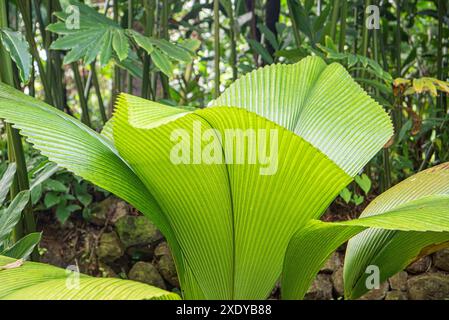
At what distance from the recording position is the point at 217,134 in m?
0.83

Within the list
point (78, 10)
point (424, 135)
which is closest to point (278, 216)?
point (78, 10)

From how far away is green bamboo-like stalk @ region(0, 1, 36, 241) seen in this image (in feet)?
4.49

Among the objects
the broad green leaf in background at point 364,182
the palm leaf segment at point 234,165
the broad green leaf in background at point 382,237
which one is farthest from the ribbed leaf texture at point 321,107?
the broad green leaf in background at point 364,182

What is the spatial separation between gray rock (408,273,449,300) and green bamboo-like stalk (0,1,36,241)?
118 centimetres

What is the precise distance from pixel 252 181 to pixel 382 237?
371mm

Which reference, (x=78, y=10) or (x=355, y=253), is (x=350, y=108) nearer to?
(x=355, y=253)

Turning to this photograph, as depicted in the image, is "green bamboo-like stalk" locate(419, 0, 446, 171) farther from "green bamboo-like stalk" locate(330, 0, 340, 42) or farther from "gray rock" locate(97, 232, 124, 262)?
"gray rock" locate(97, 232, 124, 262)

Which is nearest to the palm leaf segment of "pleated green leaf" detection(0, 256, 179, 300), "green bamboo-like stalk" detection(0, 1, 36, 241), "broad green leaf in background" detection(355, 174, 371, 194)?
"pleated green leaf" detection(0, 256, 179, 300)

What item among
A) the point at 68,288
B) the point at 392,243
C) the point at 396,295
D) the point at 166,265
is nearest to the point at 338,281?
the point at 396,295

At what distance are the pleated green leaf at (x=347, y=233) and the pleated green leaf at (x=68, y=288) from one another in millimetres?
217

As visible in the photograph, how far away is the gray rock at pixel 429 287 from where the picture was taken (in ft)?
6.11

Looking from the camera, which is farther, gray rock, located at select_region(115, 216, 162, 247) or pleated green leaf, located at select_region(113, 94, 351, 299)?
gray rock, located at select_region(115, 216, 162, 247)

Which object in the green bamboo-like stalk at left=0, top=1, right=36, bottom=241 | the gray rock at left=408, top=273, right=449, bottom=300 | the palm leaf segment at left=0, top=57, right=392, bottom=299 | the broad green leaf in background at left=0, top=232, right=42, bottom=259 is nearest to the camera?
the palm leaf segment at left=0, top=57, right=392, bottom=299

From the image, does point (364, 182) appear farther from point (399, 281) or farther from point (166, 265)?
point (166, 265)
